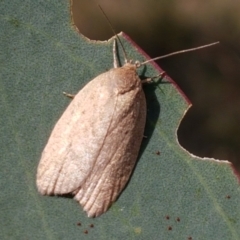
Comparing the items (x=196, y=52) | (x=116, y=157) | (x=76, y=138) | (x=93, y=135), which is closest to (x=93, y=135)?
(x=93, y=135)

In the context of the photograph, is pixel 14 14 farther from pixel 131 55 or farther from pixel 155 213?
pixel 155 213

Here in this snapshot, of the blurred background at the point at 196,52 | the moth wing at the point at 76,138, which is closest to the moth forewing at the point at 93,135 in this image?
the moth wing at the point at 76,138

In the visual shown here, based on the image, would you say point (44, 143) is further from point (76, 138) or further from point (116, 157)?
point (116, 157)

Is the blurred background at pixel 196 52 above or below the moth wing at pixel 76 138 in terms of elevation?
below

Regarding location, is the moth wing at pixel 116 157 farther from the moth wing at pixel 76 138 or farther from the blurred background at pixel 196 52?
the blurred background at pixel 196 52

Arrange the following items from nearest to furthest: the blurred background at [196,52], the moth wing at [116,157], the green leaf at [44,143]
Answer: the green leaf at [44,143] → the moth wing at [116,157] → the blurred background at [196,52]

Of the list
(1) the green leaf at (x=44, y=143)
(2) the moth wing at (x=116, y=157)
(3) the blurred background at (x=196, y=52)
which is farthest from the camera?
(3) the blurred background at (x=196, y=52)

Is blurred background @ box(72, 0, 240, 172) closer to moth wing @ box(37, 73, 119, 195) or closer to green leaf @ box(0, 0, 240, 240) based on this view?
green leaf @ box(0, 0, 240, 240)

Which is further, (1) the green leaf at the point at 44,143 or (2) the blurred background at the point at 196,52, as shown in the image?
(2) the blurred background at the point at 196,52
